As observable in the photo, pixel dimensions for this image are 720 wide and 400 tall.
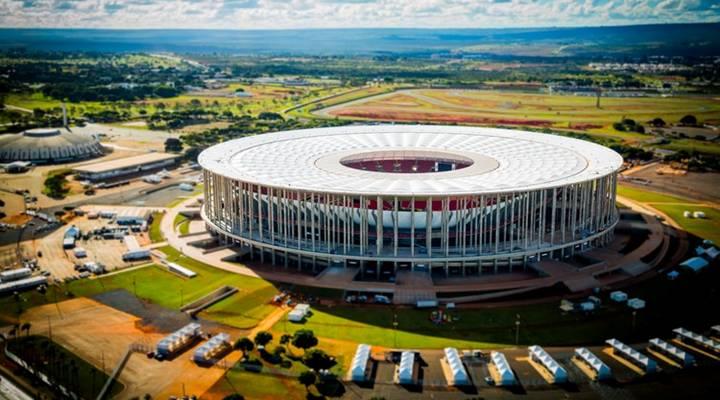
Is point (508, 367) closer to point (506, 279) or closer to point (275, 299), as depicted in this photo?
point (506, 279)

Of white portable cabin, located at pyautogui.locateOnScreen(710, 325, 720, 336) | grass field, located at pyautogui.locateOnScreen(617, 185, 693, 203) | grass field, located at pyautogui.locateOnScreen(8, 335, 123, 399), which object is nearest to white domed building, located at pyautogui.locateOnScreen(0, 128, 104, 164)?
grass field, located at pyautogui.locateOnScreen(8, 335, 123, 399)

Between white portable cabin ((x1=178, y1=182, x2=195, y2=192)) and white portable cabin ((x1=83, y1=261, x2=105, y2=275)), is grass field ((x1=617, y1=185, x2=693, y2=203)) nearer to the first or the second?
white portable cabin ((x1=178, y1=182, x2=195, y2=192))

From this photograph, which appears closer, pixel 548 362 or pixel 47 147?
pixel 548 362

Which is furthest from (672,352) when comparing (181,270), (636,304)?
(181,270)

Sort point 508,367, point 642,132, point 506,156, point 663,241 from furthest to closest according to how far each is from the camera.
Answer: point 642,132
point 506,156
point 663,241
point 508,367

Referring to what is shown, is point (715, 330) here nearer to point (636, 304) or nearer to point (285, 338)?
point (636, 304)

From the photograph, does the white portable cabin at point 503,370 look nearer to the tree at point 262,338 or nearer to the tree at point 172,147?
the tree at point 262,338

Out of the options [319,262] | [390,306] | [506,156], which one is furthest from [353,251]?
[506,156]
